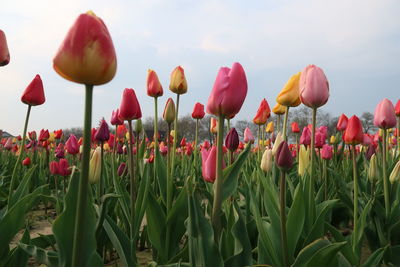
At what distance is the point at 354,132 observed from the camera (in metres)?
1.59

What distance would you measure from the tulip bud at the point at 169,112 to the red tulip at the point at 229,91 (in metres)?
1.03

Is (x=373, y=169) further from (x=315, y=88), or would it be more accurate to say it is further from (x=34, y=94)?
(x=34, y=94)

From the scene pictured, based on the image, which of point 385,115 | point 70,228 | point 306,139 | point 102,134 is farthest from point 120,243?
point 306,139

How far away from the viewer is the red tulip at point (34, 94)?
1619 mm

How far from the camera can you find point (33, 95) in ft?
5.35

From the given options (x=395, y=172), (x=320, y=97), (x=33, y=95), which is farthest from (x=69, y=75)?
(x=395, y=172)

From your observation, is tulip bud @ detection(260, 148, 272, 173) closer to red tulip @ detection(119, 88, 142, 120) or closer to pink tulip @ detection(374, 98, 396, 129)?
pink tulip @ detection(374, 98, 396, 129)

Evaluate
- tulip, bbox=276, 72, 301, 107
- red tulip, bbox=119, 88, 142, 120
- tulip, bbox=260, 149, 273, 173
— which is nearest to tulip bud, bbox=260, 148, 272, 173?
tulip, bbox=260, 149, 273, 173

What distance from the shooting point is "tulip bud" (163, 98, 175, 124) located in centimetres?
198

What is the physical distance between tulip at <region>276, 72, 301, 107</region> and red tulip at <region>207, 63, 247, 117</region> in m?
0.77

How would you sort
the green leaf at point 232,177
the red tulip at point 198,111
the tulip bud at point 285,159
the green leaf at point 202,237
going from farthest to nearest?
the red tulip at point 198,111 → the green leaf at point 232,177 → the tulip bud at point 285,159 → the green leaf at point 202,237

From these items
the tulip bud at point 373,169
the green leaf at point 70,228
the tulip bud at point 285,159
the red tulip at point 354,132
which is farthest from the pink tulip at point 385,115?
the green leaf at point 70,228

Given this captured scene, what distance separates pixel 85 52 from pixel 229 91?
0.43 m

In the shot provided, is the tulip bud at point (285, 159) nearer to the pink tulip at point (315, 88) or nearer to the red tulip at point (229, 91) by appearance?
the red tulip at point (229, 91)
